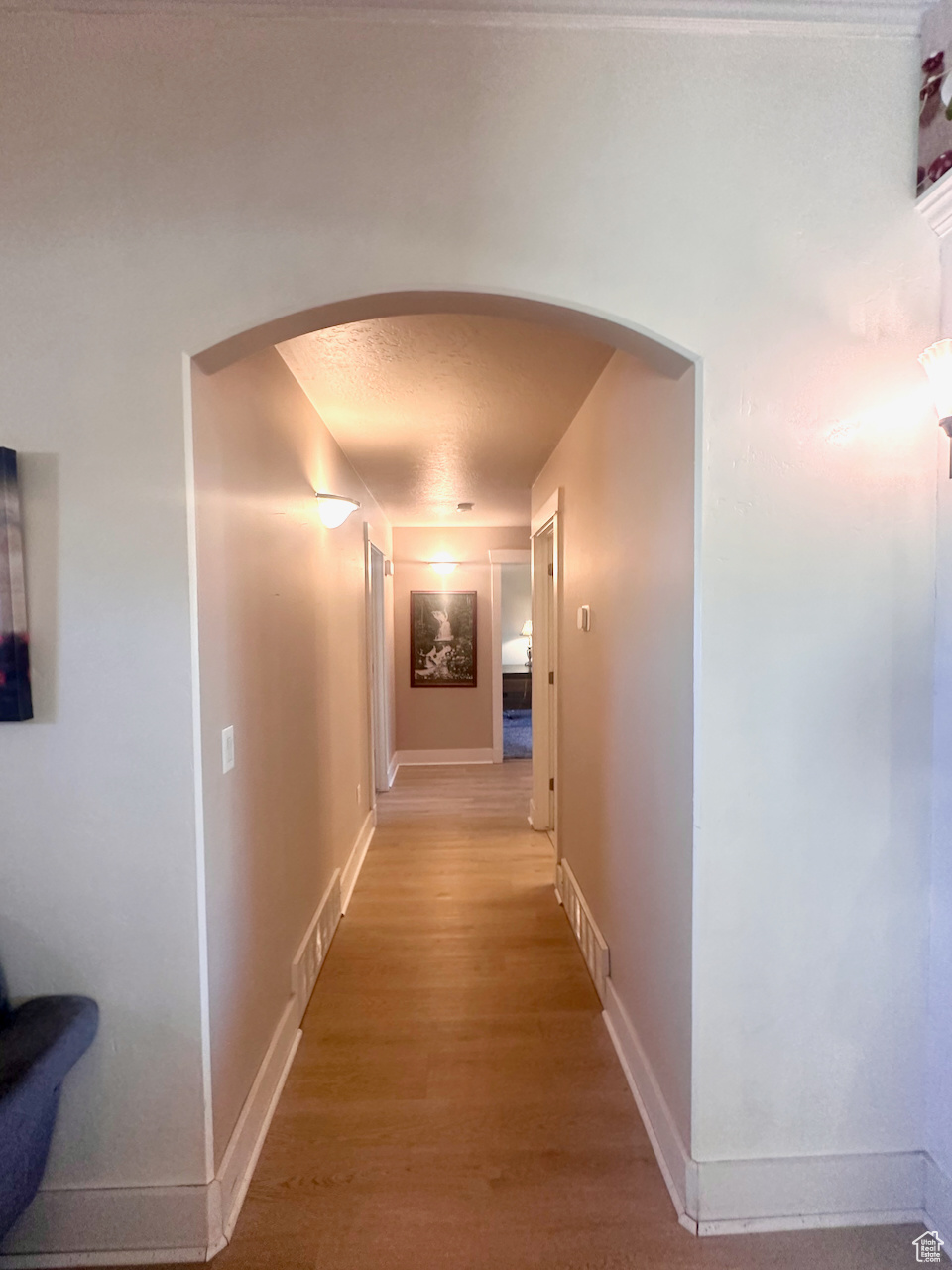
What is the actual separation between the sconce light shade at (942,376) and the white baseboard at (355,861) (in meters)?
2.91

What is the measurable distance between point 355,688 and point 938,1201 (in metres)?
2.96

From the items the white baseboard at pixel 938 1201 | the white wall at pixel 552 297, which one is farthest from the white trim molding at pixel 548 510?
the white baseboard at pixel 938 1201

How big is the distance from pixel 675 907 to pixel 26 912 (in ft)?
5.05

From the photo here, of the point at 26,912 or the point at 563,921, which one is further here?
the point at 563,921

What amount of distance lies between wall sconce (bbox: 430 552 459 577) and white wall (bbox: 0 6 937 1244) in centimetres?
447

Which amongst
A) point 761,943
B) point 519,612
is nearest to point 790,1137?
point 761,943

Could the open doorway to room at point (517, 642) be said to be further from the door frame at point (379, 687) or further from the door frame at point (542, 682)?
the door frame at point (542, 682)

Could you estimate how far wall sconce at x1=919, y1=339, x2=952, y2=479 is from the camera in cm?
120

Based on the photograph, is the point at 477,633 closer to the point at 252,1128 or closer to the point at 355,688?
the point at 355,688

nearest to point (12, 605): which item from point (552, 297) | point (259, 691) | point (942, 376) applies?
point (259, 691)

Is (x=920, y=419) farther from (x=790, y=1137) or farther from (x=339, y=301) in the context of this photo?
(x=790, y=1137)

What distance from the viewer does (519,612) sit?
31.9 feet

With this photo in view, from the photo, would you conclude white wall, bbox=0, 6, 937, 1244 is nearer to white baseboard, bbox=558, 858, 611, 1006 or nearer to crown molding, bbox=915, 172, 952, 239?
crown molding, bbox=915, 172, 952, 239

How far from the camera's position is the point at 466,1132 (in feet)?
5.46
